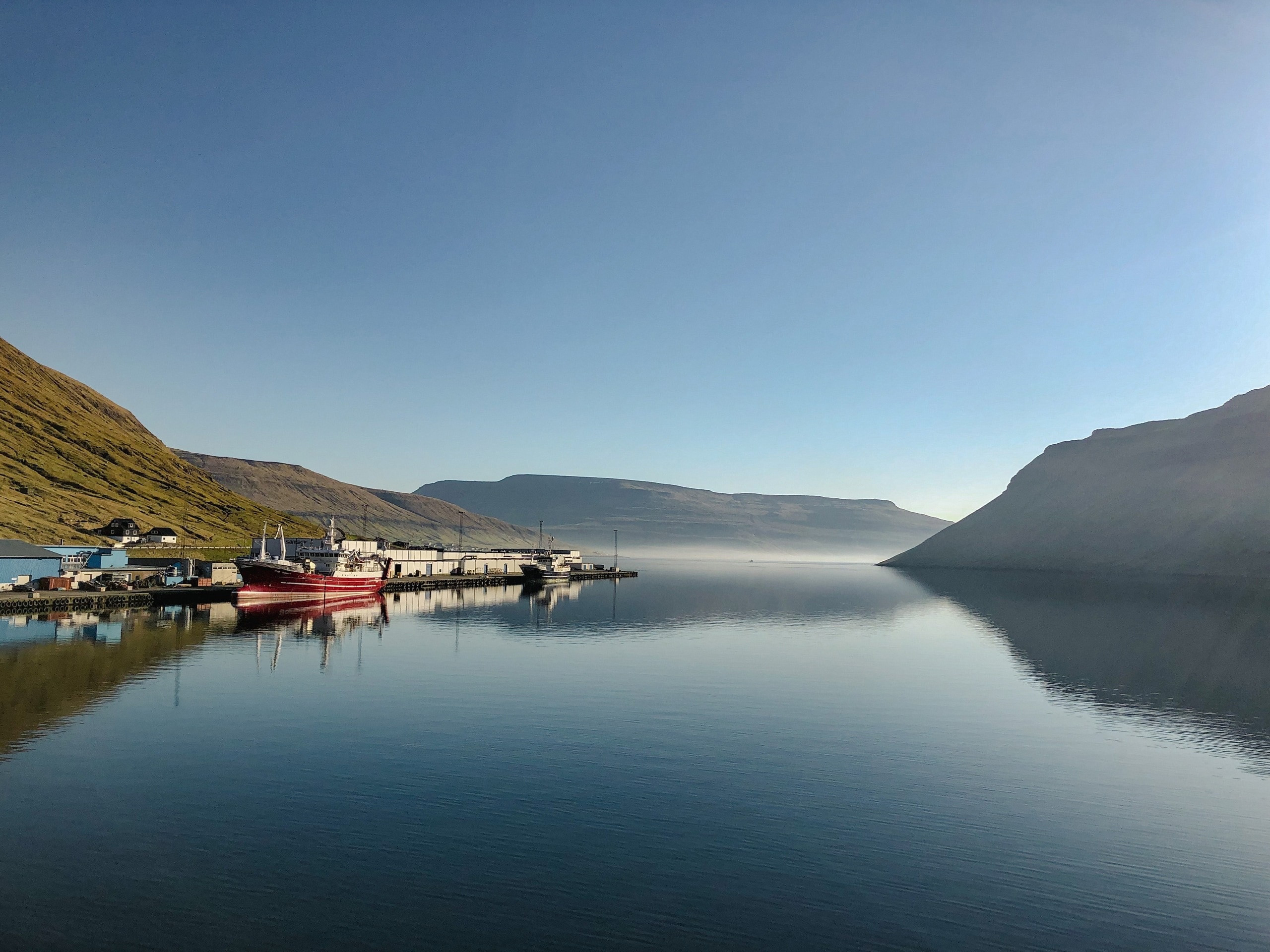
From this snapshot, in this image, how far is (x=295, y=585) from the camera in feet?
366

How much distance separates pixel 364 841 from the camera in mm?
23109

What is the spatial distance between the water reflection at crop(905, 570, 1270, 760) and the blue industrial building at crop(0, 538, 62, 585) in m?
107

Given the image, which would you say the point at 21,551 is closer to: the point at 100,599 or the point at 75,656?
the point at 100,599

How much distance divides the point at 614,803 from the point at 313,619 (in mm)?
74106

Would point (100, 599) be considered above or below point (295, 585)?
below

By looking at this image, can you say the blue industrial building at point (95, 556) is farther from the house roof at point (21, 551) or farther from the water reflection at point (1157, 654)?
Answer: the water reflection at point (1157, 654)

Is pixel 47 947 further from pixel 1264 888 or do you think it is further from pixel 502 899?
pixel 1264 888

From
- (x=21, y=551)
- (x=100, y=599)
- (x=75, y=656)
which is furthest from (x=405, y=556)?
(x=75, y=656)

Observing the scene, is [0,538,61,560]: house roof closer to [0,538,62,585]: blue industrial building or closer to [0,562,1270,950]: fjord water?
[0,538,62,585]: blue industrial building

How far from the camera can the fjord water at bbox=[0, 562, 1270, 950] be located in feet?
61.7

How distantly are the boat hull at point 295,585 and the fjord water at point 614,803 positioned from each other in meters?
43.1

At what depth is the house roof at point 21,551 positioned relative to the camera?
3548 inches

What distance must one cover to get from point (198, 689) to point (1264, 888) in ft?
163

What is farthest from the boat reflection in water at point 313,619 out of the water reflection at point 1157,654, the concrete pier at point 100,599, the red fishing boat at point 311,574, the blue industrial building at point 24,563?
the water reflection at point 1157,654
